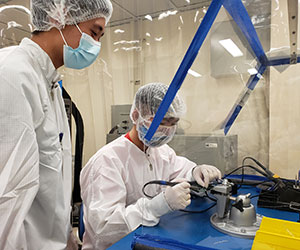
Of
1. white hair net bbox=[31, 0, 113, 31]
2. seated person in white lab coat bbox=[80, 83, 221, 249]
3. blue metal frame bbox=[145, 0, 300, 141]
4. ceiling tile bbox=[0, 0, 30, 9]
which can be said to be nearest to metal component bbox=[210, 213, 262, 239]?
seated person in white lab coat bbox=[80, 83, 221, 249]

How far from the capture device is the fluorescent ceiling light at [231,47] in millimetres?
805

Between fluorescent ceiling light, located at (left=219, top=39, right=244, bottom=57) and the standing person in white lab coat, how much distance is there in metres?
0.44

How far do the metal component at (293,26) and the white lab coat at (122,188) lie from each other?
23.6 inches

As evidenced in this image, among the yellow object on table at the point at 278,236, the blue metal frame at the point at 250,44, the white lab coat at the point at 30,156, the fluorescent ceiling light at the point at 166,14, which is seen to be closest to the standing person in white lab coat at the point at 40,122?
the white lab coat at the point at 30,156

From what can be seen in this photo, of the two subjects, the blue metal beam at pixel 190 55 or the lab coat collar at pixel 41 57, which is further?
the lab coat collar at pixel 41 57

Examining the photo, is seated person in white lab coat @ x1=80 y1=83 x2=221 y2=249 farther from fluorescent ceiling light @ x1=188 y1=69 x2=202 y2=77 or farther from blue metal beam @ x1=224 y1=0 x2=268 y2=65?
blue metal beam @ x1=224 y1=0 x2=268 y2=65

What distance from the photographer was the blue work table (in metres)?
0.51

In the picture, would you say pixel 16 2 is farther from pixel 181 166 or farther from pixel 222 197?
pixel 222 197

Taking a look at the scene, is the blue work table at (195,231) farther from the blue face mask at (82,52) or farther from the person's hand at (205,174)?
the blue face mask at (82,52)

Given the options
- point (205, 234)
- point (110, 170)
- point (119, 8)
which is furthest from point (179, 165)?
point (119, 8)

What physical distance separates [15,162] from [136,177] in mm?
506

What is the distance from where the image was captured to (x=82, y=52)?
34.2 inches

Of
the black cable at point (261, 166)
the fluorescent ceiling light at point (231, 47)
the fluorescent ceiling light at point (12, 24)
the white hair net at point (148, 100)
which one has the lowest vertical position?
the black cable at point (261, 166)

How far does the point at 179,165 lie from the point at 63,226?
1.71 ft
